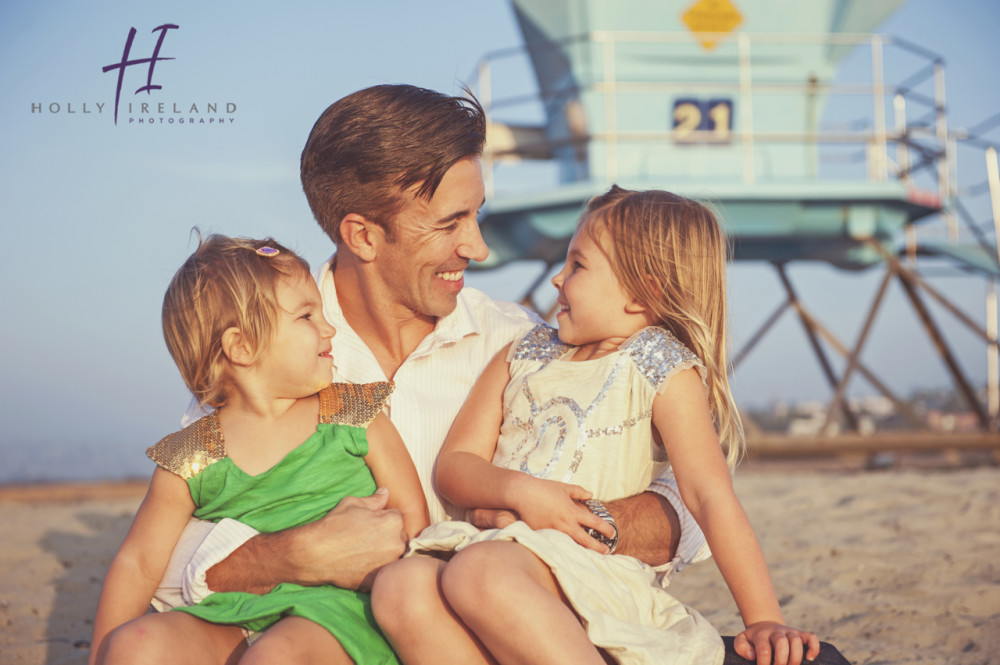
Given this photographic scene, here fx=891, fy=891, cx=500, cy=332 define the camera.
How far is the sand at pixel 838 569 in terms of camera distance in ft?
9.95

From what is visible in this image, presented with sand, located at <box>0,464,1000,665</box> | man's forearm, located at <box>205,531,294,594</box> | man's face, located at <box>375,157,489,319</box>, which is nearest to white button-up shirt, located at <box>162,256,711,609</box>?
man's face, located at <box>375,157,489,319</box>

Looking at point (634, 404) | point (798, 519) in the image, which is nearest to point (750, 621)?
point (634, 404)

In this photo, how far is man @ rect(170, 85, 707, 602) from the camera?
238 cm

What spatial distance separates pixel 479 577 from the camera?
158 centimetres

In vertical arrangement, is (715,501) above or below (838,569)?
above

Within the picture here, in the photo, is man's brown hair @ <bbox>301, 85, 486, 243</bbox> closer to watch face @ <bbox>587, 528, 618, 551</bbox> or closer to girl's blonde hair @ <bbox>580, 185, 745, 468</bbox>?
girl's blonde hair @ <bbox>580, 185, 745, 468</bbox>

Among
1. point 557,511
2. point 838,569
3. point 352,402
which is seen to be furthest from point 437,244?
point 838,569

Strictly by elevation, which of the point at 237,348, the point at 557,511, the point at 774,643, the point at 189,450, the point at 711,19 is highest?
the point at 711,19

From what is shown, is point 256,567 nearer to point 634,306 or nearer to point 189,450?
point 189,450

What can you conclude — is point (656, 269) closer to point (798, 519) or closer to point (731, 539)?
point (731, 539)

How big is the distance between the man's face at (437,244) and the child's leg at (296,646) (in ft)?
3.25

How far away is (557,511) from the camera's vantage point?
6.07ft

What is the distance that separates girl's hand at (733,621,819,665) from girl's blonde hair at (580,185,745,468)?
Answer: 50cm

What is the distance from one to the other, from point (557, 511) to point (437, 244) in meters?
0.90
